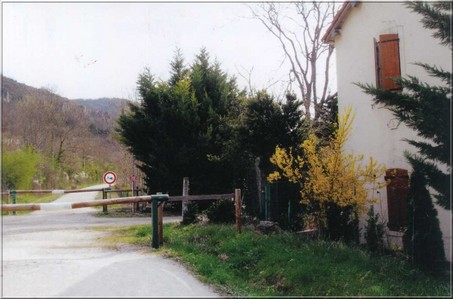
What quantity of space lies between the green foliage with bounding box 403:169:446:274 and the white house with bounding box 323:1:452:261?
1412mm

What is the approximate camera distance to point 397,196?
11055 millimetres

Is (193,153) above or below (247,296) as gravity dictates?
above

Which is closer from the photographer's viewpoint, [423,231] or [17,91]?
[423,231]

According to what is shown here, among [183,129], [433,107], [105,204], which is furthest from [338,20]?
[183,129]

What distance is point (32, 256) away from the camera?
333 inches

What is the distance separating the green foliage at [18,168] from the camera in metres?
21.6

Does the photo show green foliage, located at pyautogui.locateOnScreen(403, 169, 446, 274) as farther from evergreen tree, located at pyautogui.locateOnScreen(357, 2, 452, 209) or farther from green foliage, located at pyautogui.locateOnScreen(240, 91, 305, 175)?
green foliage, located at pyautogui.locateOnScreen(240, 91, 305, 175)

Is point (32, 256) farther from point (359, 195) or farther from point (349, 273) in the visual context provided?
point (359, 195)

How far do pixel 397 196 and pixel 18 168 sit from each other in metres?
18.3

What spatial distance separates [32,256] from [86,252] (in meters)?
1.03

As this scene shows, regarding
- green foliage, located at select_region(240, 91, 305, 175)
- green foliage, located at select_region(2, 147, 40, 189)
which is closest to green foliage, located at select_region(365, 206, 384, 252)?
green foliage, located at select_region(240, 91, 305, 175)

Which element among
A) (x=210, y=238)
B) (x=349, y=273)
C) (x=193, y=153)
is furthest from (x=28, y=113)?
(x=349, y=273)

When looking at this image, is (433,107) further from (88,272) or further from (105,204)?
(105,204)

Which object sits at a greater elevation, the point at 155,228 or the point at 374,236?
the point at 155,228
